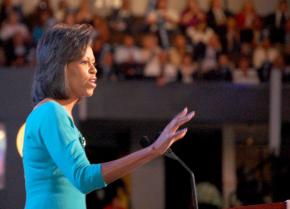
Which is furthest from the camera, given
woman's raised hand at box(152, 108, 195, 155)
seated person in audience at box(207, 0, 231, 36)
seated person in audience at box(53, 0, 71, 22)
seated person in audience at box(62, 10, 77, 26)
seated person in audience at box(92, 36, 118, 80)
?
seated person in audience at box(207, 0, 231, 36)

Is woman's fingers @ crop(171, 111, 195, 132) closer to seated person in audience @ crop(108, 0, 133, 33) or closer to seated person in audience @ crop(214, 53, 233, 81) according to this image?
seated person in audience @ crop(214, 53, 233, 81)

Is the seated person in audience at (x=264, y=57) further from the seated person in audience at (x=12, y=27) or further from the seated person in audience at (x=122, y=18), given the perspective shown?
the seated person in audience at (x=12, y=27)

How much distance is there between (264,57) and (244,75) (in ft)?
2.07

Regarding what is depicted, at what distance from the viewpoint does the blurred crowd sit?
14.3m

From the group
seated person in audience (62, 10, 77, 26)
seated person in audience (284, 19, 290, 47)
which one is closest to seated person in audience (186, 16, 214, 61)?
seated person in audience (284, 19, 290, 47)

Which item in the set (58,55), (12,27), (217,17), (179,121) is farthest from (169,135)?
(217,17)

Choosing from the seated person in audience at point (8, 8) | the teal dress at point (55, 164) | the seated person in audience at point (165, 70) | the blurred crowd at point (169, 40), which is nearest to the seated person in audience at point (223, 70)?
the blurred crowd at point (169, 40)

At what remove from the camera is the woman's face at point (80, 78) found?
328cm

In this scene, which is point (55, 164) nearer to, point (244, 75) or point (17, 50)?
point (17, 50)

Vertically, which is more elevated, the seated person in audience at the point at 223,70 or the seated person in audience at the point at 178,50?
the seated person in audience at the point at 178,50

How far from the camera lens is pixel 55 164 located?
10.4ft

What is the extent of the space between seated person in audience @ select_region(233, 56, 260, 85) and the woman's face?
37.7 feet

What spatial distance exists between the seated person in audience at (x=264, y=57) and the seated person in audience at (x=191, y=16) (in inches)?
43.0

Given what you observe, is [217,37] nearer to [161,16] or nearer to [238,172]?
[161,16]
